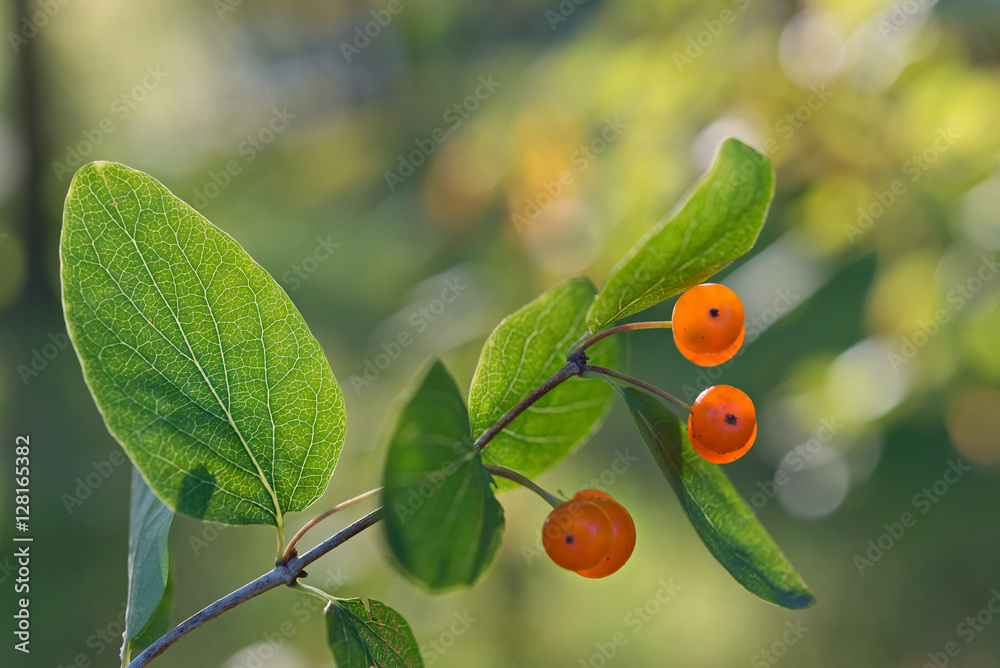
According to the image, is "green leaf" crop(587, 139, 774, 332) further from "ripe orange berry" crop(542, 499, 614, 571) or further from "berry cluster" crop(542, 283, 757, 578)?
"ripe orange berry" crop(542, 499, 614, 571)

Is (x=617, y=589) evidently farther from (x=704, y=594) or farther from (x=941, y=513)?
(x=941, y=513)

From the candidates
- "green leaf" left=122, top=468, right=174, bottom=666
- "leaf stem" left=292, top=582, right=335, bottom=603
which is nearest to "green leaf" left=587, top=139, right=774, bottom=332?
"leaf stem" left=292, top=582, right=335, bottom=603

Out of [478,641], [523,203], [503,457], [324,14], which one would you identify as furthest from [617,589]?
[324,14]

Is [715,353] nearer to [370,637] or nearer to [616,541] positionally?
[616,541]

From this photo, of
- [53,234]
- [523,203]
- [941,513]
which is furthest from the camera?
[53,234]

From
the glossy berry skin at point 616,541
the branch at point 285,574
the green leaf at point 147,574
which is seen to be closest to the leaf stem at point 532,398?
the branch at point 285,574
